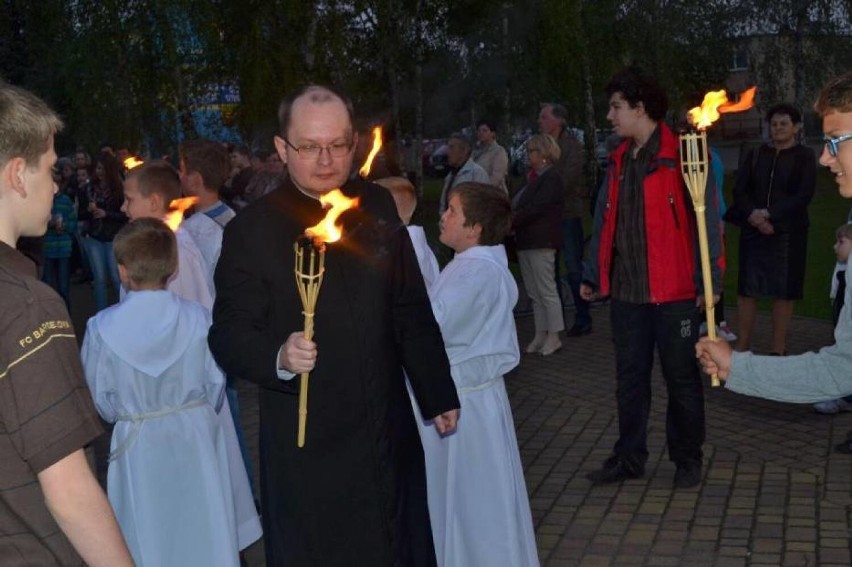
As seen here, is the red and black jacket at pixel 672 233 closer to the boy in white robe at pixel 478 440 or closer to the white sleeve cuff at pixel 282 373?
the boy in white robe at pixel 478 440

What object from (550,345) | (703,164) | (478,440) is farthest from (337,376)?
(550,345)

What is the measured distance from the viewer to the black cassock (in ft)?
12.8

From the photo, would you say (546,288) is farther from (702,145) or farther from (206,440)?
(702,145)

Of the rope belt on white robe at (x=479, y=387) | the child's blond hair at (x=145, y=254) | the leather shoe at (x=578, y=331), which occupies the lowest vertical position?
the leather shoe at (x=578, y=331)

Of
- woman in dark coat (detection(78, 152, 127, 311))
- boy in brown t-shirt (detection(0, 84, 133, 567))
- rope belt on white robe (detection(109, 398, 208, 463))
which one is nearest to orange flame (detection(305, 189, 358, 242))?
boy in brown t-shirt (detection(0, 84, 133, 567))

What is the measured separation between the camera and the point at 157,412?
5199 mm

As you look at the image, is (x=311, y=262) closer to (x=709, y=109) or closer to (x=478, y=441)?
(x=709, y=109)

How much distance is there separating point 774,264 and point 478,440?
17.5 feet

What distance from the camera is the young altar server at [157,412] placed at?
5102mm

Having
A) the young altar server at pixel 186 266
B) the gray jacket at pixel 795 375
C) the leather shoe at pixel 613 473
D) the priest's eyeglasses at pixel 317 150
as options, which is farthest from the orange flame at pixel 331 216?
the leather shoe at pixel 613 473

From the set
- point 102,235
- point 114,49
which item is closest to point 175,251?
point 102,235

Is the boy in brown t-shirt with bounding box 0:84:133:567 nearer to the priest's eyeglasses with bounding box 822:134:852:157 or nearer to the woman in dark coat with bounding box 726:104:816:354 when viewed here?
the priest's eyeglasses with bounding box 822:134:852:157

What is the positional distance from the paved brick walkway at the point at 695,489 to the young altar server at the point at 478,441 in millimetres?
A: 796

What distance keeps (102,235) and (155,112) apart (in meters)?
9.95
